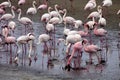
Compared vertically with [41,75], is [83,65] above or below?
above

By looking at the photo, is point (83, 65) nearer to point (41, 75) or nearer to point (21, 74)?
point (41, 75)

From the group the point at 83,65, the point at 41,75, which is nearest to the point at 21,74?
the point at 41,75

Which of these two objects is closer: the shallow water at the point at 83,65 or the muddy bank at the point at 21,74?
the muddy bank at the point at 21,74

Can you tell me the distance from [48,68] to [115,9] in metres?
12.5

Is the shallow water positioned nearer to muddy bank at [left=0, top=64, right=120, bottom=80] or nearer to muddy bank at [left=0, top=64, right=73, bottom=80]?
muddy bank at [left=0, top=64, right=120, bottom=80]

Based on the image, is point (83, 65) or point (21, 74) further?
point (83, 65)

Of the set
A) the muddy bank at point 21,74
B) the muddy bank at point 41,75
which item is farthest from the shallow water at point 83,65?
the muddy bank at point 21,74

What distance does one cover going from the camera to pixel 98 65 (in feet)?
47.0

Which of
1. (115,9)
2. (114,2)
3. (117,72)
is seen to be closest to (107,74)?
(117,72)

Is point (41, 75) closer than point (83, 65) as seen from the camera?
Yes

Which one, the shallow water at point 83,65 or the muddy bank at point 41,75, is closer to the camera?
the muddy bank at point 41,75

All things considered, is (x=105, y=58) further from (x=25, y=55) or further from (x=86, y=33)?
(x=25, y=55)

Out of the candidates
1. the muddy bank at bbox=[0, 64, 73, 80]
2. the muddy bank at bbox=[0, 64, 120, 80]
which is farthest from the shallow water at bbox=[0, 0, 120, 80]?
the muddy bank at bbox=[0, 64, 73, 80]

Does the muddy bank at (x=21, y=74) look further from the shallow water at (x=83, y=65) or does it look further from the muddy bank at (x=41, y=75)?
the shallow water at (x=83, y=65)
